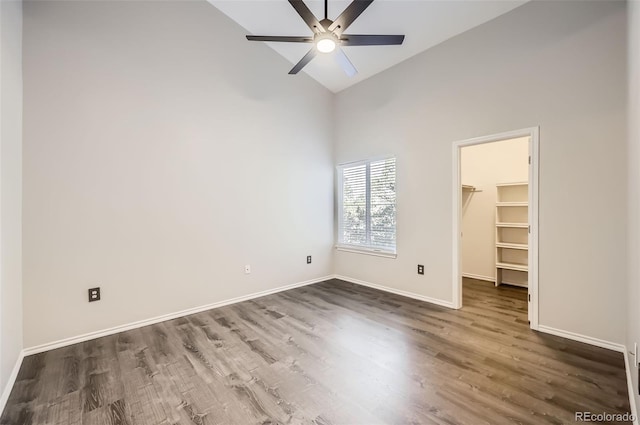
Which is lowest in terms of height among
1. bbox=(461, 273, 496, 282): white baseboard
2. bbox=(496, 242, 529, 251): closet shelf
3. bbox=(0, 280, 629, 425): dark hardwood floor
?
bbox=(0, 280, 629, 425): dark hardwood floor

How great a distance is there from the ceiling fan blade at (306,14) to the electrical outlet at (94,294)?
320 cm

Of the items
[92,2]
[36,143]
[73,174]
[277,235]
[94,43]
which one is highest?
[92,2]

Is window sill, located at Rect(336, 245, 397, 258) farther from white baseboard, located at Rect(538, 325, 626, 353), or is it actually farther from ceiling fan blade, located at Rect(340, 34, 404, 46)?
ceiling fan blade, located at Rect(340, 34, 404, 46)

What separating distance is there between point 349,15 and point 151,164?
8.18 ft

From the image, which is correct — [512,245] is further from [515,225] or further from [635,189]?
[635,189]

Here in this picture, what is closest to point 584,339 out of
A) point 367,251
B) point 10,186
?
point 367,251

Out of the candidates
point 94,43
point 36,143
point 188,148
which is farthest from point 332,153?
point 36,143

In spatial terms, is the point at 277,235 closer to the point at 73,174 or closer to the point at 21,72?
the point at 73,174

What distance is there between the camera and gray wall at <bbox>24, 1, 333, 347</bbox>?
251 cm

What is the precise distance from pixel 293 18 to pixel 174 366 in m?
3.92

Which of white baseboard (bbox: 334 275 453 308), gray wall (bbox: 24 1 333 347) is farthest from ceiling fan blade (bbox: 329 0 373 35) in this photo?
white baseboard (bbox: 334 275 453 308)

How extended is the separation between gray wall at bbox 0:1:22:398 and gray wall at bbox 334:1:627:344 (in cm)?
392

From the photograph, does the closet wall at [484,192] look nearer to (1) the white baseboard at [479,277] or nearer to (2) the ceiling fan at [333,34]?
(1) the white baseboard at [479,277]

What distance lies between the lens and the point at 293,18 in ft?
11.3
